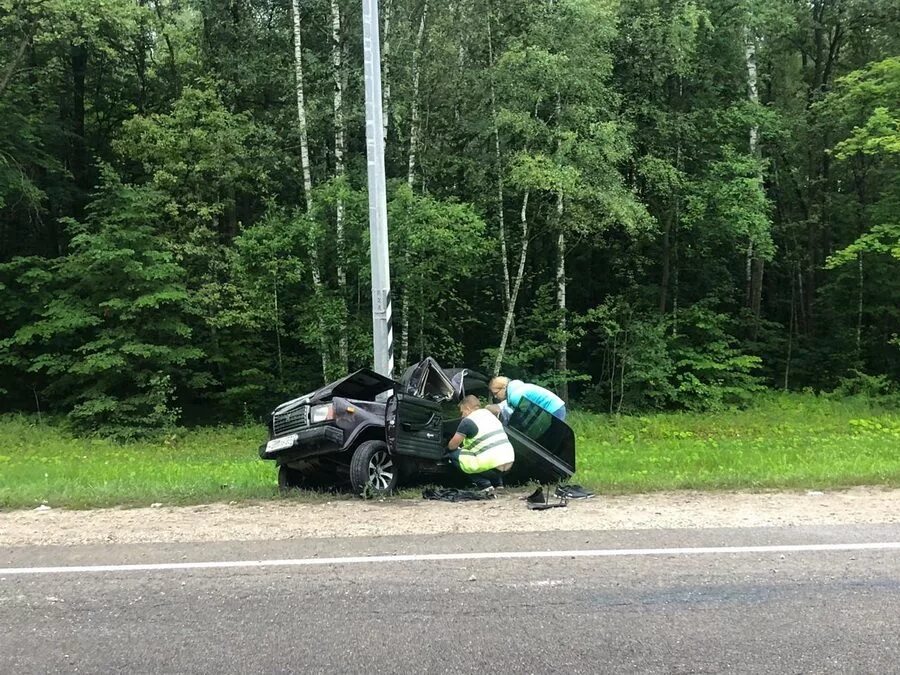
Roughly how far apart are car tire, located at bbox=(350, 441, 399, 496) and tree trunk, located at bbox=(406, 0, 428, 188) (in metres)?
11.9

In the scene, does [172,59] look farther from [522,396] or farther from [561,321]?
[522,396]

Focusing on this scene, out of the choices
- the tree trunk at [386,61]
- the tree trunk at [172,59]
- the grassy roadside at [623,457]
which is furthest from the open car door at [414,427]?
the tree trunk at [172,59]

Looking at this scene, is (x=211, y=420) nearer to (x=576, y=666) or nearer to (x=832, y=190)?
(x=576, y=666)

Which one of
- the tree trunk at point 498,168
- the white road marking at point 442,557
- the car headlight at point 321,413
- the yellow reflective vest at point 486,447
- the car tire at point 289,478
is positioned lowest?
the car tire at point 289,478

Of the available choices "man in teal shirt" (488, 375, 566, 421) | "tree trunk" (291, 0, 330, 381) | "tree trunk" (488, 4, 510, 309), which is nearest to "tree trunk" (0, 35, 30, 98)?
"tree trunk" (291, 0, 330, 381)

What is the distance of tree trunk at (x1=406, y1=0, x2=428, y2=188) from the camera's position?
1971 centimetres

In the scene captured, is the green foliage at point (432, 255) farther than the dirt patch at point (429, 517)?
Yes

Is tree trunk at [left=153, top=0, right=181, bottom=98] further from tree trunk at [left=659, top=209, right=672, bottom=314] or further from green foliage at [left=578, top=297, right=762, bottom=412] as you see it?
tree trunk at [left=659, top=209, right=672, bottom=314]

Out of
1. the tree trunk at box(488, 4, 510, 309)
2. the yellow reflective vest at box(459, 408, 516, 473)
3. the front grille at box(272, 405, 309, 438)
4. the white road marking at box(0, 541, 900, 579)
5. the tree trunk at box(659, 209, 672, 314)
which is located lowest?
the white road marking at box(0, 541, 900, 579)

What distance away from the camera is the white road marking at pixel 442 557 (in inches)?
227

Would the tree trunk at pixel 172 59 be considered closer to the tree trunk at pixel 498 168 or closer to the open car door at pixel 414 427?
the tree trunk at pixel 498 168

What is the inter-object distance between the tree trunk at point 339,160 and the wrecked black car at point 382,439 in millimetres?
10216

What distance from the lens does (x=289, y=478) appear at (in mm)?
9344

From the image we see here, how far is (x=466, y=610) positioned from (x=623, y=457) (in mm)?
8187
